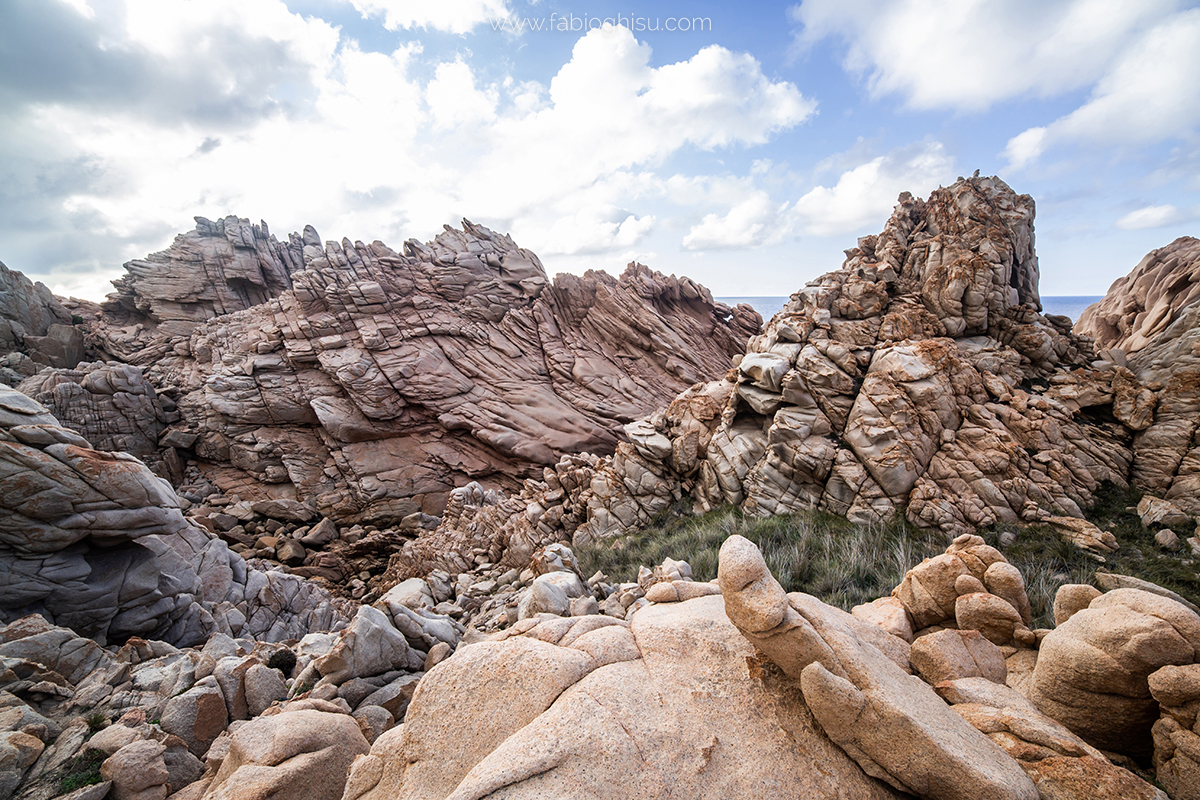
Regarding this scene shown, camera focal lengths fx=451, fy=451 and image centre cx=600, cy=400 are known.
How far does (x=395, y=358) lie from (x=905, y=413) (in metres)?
27.3

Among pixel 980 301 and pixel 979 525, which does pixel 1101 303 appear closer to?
pixel 980 301

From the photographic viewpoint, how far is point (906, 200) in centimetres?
1639

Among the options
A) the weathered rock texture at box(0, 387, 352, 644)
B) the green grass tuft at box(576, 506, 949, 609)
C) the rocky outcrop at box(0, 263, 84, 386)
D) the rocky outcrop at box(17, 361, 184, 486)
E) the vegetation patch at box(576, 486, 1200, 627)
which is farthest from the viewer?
the rocky outcrop at box(0, 263, 84, 386)

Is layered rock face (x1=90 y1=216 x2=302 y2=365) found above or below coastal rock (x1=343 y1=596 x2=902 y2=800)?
above

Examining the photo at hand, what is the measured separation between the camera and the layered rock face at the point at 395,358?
27.5 m

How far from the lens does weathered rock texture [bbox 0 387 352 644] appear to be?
8.95m

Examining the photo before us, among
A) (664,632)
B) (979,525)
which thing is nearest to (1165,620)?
(664,632)

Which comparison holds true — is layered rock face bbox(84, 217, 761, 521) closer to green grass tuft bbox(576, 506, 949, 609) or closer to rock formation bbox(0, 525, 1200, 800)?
green grass tuft bbox(576, 506, 949, 609)

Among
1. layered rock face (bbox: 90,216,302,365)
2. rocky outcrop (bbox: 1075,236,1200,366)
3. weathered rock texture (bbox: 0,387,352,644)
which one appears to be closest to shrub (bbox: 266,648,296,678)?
weathered rock texture (bbox: 0,387,352,644)

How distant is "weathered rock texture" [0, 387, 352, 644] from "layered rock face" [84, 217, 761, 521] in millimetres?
16211

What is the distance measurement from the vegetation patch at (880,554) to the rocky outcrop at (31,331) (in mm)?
42633

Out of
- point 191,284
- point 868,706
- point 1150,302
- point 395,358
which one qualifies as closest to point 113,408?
point 191,284

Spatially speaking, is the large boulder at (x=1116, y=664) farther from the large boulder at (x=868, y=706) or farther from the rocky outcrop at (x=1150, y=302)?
the rocky outcrop at (x=1150, y=302)

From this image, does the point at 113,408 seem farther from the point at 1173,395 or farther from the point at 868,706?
the point at 1173,395
